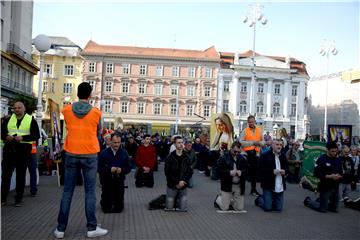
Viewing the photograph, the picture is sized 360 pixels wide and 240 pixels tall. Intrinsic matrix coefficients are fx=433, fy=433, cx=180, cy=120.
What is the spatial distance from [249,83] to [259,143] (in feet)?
211

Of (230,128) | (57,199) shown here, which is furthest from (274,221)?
(230,128)

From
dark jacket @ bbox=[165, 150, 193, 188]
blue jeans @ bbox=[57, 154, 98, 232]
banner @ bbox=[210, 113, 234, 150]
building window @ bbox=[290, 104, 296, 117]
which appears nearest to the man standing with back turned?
blue jeans @ bbox=[57, 154, 98, 232]

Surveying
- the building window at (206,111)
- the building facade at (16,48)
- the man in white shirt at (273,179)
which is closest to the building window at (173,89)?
the building window at (206,111)

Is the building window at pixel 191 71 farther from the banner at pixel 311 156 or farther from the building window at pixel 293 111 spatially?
the banner at pixel 311 156

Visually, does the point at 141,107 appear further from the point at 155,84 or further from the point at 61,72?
the point at 61,72

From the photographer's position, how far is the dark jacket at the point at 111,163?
8891mm

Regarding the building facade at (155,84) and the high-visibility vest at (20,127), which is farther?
the building facade at (155,84)

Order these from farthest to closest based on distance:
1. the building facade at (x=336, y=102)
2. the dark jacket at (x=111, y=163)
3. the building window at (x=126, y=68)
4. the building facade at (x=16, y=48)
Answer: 1. the building window at (x=126, y=68)
2. the building facade at (x=336, y=102)
3. the building facade at (x=16, y=48)
4. the dark jacket at (x=111, y=163)

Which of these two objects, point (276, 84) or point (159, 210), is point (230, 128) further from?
point (276, 84)

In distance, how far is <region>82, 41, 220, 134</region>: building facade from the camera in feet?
237

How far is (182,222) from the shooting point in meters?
7.87

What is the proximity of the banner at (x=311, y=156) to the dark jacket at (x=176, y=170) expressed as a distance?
6.02 m

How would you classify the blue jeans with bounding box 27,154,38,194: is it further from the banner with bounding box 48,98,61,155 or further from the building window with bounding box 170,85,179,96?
the building window with bounding box 170,85,179,96

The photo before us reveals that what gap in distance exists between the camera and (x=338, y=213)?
32.1 feet
